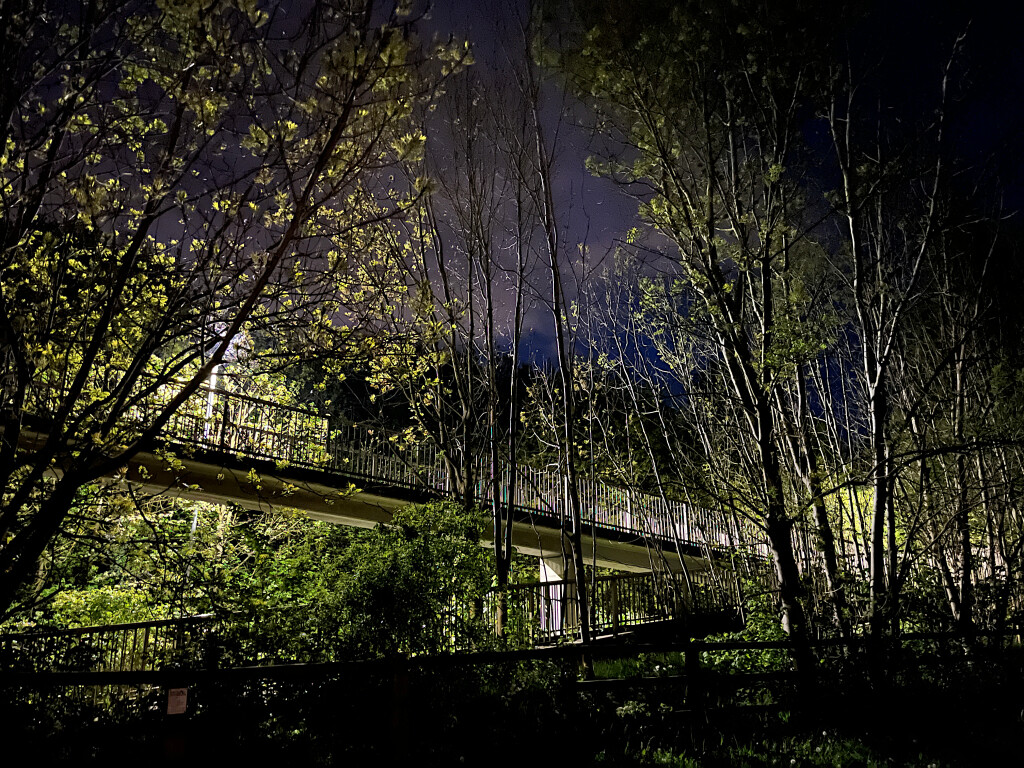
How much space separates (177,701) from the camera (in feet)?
15.0

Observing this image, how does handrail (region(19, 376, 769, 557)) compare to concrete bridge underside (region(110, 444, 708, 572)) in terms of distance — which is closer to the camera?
handrail (region(19, 376, 769, 557))

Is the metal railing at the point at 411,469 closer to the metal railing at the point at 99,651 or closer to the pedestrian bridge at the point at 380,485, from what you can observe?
the pedestrian bridge at the point at 380,485

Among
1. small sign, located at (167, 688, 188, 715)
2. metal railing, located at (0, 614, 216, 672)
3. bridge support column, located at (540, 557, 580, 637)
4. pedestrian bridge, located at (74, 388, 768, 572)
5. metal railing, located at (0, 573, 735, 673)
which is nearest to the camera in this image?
small sign, located at (167, 688, 188, 715)

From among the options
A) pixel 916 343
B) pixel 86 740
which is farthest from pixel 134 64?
pixel 916 343

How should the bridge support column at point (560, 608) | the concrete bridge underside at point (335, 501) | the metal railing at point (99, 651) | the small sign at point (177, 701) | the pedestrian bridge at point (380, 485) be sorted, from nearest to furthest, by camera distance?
the small sign at point (177, 701) < the metal railing at point (99, 651) < the pedestrian bridge at point (380, 485) < the concrete bridge underside at point (335, 501) < the bridge support column at point (560, 608)

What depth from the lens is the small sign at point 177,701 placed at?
4551mm

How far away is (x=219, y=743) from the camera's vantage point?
17.0 feet

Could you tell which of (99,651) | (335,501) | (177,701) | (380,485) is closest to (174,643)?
(99,651)

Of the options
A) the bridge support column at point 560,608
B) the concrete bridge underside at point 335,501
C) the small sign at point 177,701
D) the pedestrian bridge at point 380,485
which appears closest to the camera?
the small sign at point 177,701

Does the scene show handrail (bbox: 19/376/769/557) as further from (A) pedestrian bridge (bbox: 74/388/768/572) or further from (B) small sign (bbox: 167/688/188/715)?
(B) small sign (bbox: 167/688/188/715)

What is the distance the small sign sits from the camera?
4551 mm

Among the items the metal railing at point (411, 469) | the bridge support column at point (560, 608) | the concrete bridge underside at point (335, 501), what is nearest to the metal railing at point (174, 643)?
the bridge support column at point (560, 608)

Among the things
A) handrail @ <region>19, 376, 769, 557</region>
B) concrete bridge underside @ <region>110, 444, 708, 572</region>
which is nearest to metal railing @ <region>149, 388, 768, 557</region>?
handrail @ <region>19, 376, 769, 557</region>

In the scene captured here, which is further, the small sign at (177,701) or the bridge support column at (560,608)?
the bridge support column at (560,608)
